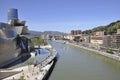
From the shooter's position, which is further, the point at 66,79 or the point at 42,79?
the point at 66,79

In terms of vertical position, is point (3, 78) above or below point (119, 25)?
below

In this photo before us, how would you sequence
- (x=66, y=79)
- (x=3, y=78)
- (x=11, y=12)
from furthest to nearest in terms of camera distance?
(x=11, y=12)
(x=66, y=79)
(x=3, y=78)

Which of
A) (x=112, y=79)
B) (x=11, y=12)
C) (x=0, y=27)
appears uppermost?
(x=11, y=12)

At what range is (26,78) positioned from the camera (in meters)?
13.2

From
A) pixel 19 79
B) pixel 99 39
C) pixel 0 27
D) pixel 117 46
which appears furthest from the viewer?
pixel 99 39

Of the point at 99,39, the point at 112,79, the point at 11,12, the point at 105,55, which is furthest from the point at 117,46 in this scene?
the point at 11,12

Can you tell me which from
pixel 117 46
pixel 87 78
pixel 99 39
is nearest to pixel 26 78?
pixel 87 78

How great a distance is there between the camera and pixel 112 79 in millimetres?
15805

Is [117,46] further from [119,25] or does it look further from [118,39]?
[119,25]

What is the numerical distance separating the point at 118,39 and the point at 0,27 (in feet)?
76.0

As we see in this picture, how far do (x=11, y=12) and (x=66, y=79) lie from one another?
2198 inches

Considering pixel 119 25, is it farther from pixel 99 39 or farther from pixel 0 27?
pixel 0 27

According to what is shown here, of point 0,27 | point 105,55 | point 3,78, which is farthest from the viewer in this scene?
point 105,55

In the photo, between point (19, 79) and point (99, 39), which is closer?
point (19, 79)
